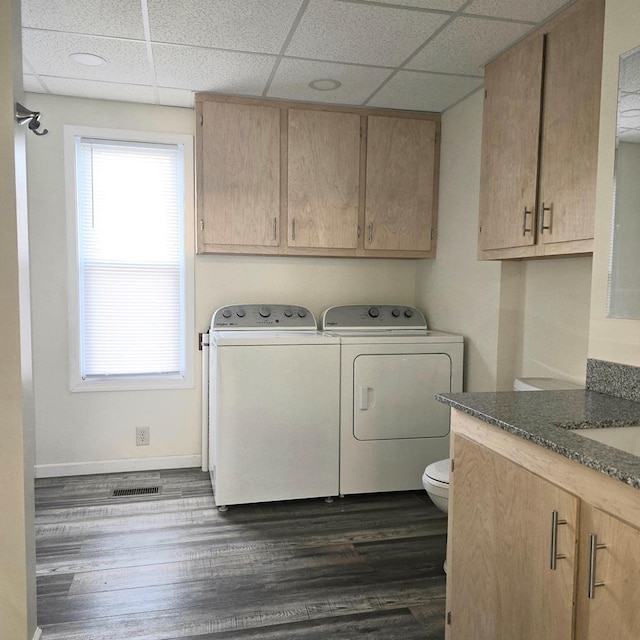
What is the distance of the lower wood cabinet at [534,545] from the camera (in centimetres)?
104

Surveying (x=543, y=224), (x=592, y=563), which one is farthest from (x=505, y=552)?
(x=543, y=224)

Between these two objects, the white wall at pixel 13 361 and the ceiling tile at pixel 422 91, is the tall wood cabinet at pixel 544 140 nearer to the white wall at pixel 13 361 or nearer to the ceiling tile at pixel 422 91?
the ceiling tile at pixel 422 91

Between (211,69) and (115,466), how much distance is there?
8.05ft

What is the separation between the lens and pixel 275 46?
2406 mm

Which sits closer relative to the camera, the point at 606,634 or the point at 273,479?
the point at 606,634

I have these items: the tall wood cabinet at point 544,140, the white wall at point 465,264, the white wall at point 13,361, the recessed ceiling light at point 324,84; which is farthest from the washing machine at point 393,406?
the white wall at point 13,361

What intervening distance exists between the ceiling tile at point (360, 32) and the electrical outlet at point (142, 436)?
2.40 m

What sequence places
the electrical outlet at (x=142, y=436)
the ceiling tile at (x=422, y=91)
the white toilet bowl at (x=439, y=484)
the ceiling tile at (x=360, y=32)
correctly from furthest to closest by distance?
the electrical outlet at (x=142, y=436) → the ceiling tile at (x=422, y=91) → the white toilet bowl at (x=439, y=484) → the ceiling tile at (x=360, y=32)

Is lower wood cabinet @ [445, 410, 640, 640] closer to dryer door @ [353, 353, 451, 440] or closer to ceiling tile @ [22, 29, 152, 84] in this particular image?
dryer door @ [353, 353, 451, 440]

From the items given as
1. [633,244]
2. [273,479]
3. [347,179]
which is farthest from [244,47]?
[273,479]

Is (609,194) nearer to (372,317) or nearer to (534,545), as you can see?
(534,545)

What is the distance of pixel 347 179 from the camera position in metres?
3.25

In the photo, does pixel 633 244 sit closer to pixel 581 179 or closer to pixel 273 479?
pixel 581 179

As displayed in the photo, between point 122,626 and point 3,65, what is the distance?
6.22 feet
